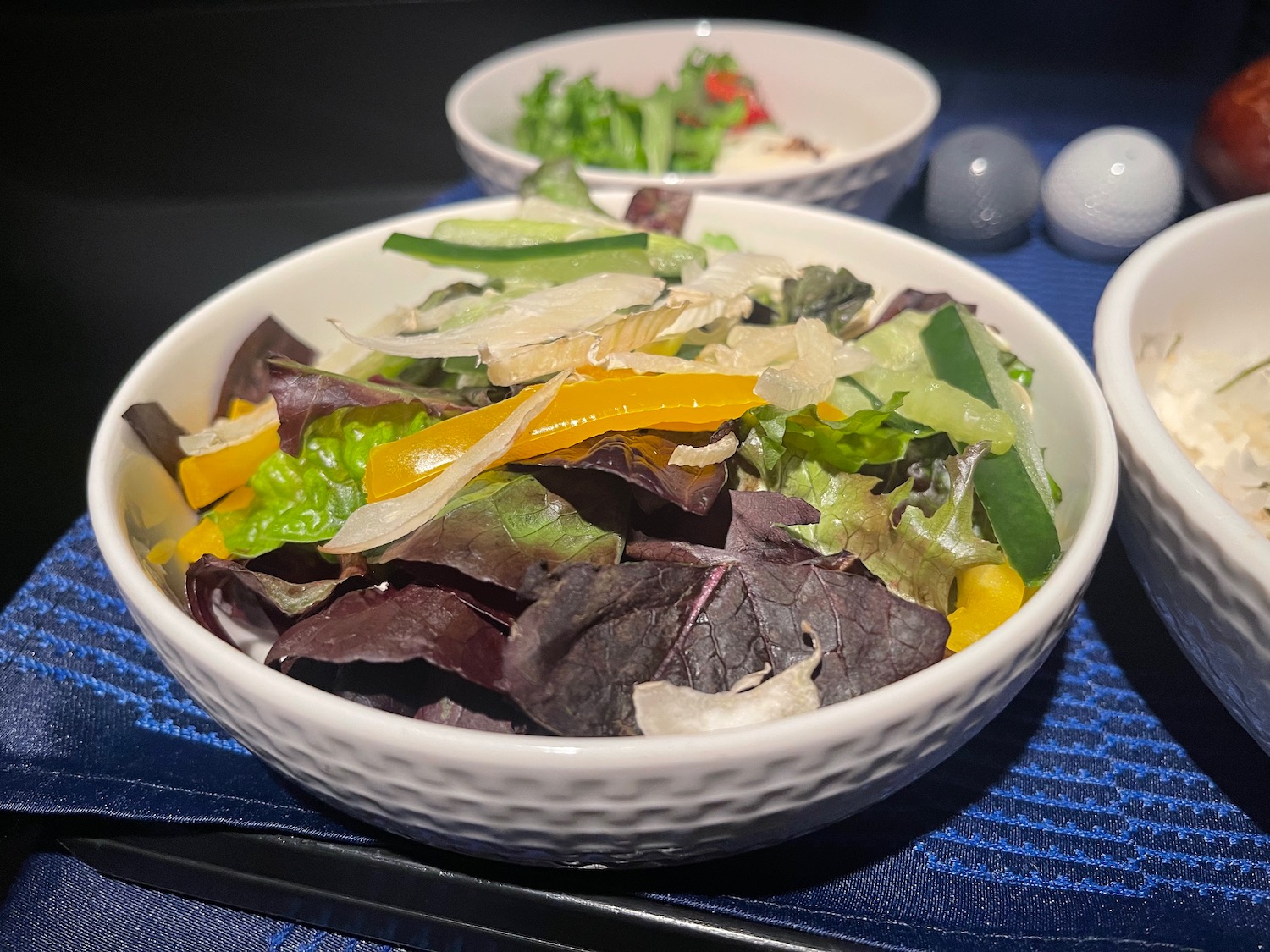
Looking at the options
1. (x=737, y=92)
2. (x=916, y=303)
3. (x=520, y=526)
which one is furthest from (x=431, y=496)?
(x=737, y=92)

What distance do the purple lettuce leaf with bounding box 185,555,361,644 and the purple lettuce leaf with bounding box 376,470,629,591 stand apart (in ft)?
0.26

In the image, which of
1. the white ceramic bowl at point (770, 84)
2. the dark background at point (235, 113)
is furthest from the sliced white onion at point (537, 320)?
the dark background at point (235, 113)

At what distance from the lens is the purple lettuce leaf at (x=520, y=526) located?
0.67 meters

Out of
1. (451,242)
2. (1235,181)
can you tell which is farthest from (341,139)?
(1235,181)

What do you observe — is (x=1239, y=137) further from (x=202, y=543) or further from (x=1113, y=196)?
(x=202, y=543)

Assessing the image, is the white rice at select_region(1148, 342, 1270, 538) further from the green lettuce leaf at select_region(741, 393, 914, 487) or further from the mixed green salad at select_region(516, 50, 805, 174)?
the mixed green salad at select_region(516, 50, 805, 174)

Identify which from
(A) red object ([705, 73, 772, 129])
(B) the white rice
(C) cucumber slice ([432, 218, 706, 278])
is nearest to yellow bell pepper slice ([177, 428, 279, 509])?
(C) cucumber slice ([432, 218, 706, 278])

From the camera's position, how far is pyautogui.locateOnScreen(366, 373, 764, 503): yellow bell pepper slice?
717 mm

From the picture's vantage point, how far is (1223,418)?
3.13 ft

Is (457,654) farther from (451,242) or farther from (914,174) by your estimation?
(914,174)

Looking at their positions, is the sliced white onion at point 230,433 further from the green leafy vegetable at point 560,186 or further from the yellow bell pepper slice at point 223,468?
the green leafy vegetable at point 560,186

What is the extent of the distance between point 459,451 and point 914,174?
1471 mm

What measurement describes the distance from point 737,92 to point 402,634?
1.77m

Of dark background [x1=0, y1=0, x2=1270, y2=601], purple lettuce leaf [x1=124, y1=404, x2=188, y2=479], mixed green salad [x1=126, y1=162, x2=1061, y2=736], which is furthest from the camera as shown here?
dark background [x1=0, y1=0, x2=1270, y2=601]
